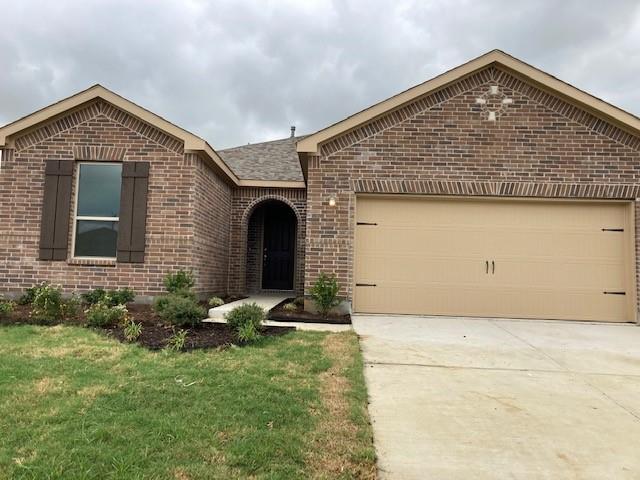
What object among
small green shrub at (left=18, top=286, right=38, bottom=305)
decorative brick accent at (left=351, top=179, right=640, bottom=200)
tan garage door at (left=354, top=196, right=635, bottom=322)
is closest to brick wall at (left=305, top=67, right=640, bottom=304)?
decorative brick accent at (left=351, top=179, right=640, bottom=200)

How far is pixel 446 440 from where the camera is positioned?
2859 millimetres

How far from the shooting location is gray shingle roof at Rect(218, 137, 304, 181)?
12.2 metres

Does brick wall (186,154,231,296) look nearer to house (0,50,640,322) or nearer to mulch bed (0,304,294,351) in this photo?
house (0,50,640,322)

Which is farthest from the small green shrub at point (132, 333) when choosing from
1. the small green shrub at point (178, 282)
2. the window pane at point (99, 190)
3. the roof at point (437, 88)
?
the roof at point (437, 88)

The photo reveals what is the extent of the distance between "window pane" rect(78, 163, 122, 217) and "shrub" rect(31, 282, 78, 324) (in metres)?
2.11

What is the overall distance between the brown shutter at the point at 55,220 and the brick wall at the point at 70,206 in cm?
15

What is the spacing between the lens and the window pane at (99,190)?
864 centimetres

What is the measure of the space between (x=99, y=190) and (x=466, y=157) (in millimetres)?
7146

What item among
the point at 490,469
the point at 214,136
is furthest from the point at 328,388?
the point at 214,136

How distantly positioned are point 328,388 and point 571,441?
1794 mm

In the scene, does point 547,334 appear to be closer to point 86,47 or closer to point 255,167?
point 255,167

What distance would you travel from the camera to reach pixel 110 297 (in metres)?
7.61

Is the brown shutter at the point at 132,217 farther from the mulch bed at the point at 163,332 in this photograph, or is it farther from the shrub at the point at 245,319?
the shrub at the point at 245,319

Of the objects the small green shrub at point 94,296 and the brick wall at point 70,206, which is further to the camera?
the brick wall at point 70,206
